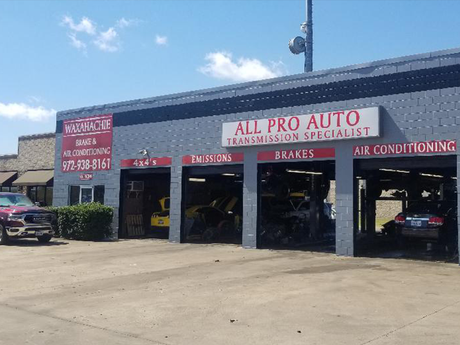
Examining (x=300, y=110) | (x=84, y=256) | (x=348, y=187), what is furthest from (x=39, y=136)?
(x=348, y=187)

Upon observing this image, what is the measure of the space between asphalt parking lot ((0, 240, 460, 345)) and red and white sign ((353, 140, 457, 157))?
327 cm

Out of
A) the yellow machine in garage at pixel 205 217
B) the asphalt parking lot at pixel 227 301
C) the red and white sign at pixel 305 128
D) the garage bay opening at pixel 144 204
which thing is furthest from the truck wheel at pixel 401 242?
the garage bay opening at pixel 144 204

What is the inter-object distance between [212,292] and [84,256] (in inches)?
295

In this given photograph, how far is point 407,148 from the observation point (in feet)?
47.0

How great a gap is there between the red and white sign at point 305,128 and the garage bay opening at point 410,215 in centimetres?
119

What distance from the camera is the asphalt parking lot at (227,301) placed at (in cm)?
634

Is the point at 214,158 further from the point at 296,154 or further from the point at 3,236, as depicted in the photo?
the point at 3,236

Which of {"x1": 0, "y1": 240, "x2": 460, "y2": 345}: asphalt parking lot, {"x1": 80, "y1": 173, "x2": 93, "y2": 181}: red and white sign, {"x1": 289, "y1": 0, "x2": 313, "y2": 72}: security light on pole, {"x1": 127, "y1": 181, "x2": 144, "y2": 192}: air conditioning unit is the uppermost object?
{"x1": 289, "y1": 0, "x2": 313, "y2": 72}: security light on pole

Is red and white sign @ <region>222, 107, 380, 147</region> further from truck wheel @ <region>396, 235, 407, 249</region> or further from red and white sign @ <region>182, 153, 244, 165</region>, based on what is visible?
truck wheel @ <region>396, 235, 407, 249</region>

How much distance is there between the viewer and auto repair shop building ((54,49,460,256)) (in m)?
14.3

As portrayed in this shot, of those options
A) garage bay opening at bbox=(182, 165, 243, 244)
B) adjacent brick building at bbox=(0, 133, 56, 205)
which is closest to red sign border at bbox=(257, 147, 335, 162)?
garage bay opening at bbox=(182, 165, 243, 244)

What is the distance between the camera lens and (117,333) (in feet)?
21.2

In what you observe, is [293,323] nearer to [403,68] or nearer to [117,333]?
[117,333]

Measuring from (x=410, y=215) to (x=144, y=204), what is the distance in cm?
1278
